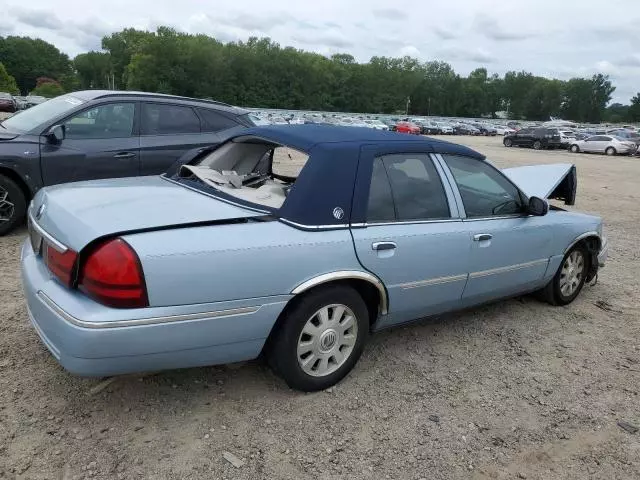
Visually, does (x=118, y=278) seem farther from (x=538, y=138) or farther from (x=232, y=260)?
(x=538, y=138)

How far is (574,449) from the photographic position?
2990 millimetres

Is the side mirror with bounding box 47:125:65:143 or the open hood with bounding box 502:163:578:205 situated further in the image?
the side mirror with bounding box 47:125:65:143

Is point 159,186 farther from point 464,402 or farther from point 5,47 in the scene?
point 5,47

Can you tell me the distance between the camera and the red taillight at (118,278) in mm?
2588

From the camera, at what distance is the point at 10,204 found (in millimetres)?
5965

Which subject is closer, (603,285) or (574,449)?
(574,449)

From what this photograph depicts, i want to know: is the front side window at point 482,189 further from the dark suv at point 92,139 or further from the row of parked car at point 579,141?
the row of parked car at point 579,141

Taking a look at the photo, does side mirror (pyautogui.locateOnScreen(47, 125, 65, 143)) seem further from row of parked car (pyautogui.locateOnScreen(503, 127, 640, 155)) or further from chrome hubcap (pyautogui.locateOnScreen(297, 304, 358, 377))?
row of parked car (pyautogui.locateOnScreen(503, 127, 640, 155))

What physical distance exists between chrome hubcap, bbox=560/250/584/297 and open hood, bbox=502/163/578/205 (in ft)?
2.05

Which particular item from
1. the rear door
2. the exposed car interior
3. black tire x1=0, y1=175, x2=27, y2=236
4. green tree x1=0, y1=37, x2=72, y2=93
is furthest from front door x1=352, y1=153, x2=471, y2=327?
green tree x1=0, y1=37, x2=72, y2=93

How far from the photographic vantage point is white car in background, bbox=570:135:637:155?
34.2 m

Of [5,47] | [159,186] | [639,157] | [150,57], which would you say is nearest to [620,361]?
[159,186]

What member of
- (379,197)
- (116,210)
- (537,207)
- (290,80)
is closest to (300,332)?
(379,197)

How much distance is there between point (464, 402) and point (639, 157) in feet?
121
